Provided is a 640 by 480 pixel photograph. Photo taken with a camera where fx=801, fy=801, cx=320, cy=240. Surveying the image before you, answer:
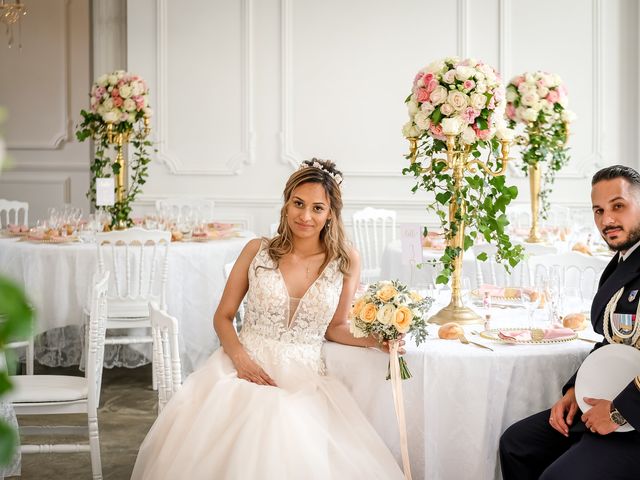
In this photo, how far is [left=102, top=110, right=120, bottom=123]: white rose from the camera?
5750 mm

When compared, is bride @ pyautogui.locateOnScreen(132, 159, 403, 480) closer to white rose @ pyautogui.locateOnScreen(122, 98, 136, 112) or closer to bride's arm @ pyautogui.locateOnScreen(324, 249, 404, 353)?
bride's arm @ pyautogui.locateOnScreen(324, 249, 404, 353)

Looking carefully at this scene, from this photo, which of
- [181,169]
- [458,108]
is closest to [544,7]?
[181,169]

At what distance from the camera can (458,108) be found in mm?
3023

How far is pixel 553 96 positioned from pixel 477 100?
272 centimetres

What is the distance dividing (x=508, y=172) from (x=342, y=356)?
5504 millimetres

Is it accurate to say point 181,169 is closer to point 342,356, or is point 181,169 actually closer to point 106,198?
point 106,198

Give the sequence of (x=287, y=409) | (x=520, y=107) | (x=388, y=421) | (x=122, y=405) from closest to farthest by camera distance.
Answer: (x=287, y=409) < (x=388, y=421) < (x=122, y=405) < (x=520, y=107)

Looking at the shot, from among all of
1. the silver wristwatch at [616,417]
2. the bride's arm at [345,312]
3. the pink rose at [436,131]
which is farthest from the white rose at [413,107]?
the silver wristwatch at [616,417]

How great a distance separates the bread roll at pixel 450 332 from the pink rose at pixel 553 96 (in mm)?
3034

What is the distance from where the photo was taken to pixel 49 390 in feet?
11.1

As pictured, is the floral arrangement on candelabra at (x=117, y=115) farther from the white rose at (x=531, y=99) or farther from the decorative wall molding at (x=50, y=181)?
the decorative wall molding at (x=50, y=181)

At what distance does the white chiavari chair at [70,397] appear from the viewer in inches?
131

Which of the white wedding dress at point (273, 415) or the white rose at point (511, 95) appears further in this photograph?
the white rose at point (511, 95)

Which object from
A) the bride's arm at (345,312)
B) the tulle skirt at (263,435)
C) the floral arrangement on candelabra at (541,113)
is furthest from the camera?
the floral arrangement on candelabra at (541,113)
